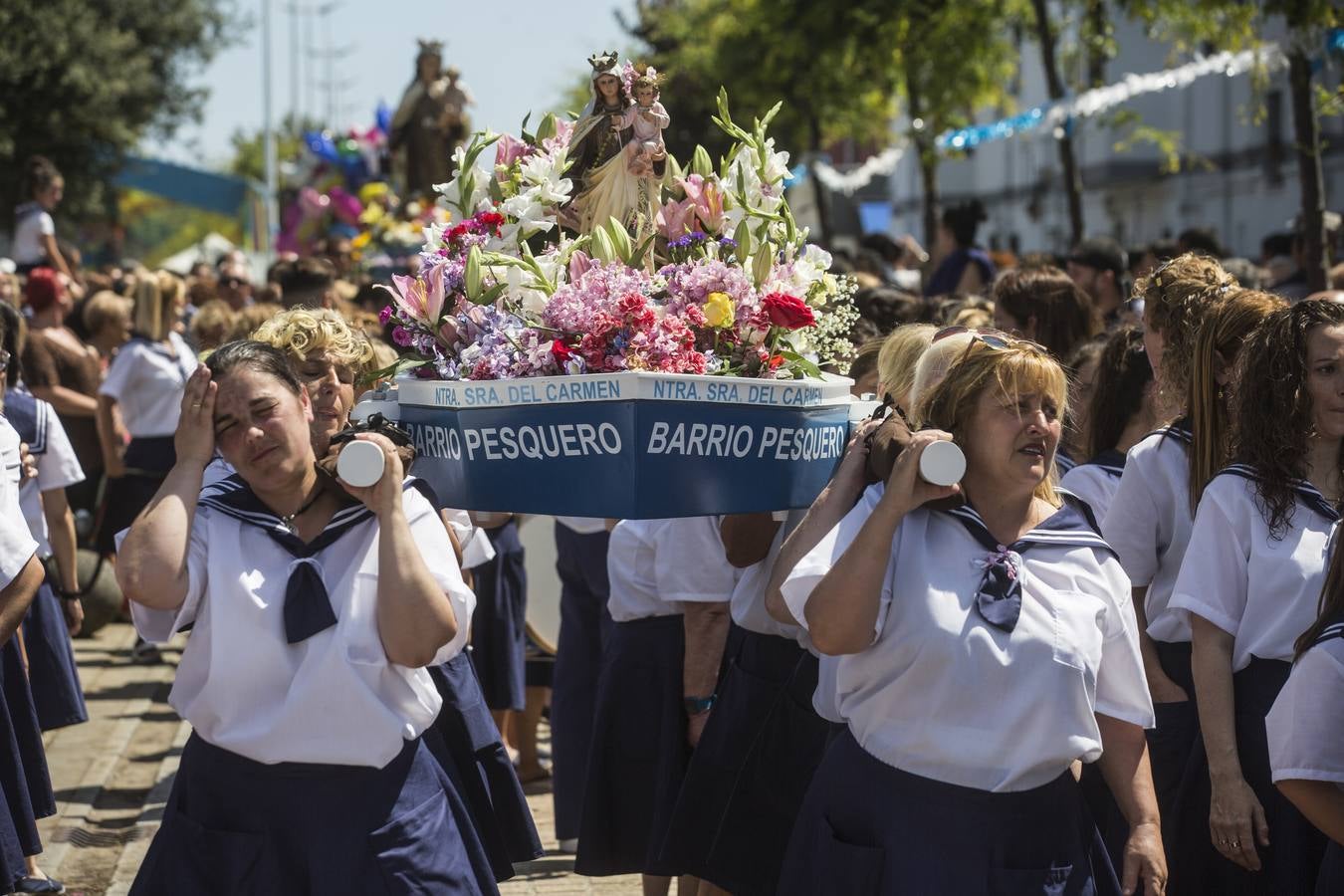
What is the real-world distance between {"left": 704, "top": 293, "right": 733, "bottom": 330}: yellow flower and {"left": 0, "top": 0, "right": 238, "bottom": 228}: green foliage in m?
27.5

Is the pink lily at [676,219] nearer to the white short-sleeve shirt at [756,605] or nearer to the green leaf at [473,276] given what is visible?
the green leaf at [473,276]

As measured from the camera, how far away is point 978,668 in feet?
11.3

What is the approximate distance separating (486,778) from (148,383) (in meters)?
6.82

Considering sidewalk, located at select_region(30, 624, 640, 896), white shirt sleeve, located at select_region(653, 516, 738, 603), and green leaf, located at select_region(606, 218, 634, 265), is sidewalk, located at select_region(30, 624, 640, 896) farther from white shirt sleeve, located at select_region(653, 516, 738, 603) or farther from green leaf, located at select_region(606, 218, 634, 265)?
green leaf, located at select_region(606, 218, 634, 265)

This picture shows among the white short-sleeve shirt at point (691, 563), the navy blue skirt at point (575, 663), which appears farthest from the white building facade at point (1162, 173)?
the white short-sleeve shirt at point (691, 563)

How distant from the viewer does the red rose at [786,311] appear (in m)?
3.94

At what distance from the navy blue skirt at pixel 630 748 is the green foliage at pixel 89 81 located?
26132 mm

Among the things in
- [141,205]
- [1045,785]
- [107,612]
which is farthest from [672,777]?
[141,205]

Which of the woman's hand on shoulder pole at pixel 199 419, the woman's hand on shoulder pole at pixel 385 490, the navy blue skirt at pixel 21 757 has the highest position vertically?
the woman's hand on shoulder pole at pixel 199 419

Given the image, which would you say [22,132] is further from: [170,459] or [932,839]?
[932,839]

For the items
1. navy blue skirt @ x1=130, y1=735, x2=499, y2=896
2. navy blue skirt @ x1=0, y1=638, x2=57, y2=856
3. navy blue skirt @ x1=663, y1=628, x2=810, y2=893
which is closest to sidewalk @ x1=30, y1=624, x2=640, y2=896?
navy blue skirt @ x1=0, y1=638, x2=57, y2=856

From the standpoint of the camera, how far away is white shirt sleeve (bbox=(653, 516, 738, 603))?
212 inches

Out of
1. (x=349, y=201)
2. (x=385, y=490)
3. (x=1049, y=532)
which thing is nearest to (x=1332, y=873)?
(x=1049, y=532)

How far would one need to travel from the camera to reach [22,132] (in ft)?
101
